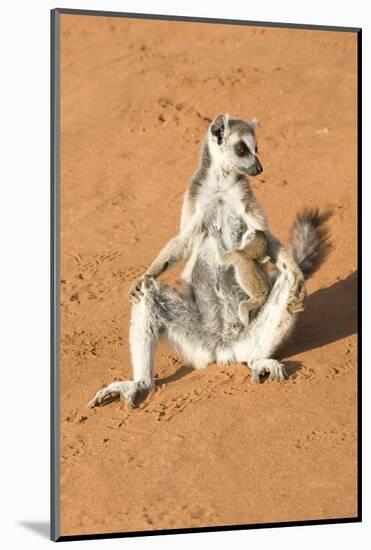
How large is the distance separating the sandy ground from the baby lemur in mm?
478

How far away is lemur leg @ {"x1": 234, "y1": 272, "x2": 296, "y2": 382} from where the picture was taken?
7.64 meters

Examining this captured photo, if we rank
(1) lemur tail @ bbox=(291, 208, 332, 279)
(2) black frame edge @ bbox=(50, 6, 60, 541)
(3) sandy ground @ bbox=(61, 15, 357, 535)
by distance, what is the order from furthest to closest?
(1) lemur tail @ bbox=(291, 208, 332, 279) → (3) sandy ground @ bbox=(61, 15, 357, 535) → (2) black frame edge @ bbox=(50, 6, 60, 541)

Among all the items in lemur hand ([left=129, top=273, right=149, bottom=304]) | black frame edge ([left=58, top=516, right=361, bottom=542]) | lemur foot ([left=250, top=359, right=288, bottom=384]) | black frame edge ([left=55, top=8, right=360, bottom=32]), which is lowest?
black frame edge ([left=58, top=516, right=361, bottom=542])

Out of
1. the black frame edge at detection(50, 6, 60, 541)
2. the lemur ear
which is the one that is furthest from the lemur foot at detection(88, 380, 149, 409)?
the lemur ear

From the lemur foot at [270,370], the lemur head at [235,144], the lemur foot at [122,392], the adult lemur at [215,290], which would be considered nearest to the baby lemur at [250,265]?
the adult lemur at [215,290]

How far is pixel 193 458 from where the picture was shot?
7.20 meters

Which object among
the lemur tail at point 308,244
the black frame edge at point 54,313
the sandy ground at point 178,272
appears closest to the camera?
the black frame edge at point 54,313

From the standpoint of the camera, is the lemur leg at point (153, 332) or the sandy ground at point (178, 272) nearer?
the sandy ground at point (178, 272)

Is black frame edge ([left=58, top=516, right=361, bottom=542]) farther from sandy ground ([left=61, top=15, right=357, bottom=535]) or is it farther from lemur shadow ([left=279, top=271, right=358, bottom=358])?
lemur shadow ([left=279, top=271, right=358, bottom=358])

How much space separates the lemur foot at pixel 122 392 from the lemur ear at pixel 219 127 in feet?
5.80

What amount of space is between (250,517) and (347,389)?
1.19m

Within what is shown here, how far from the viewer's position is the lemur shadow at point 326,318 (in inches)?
323

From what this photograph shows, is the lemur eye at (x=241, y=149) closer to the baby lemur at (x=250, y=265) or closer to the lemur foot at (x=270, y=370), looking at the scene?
the baby lemur at (x=250, y=265)

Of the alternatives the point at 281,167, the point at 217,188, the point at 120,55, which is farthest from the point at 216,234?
the point at 120,55
